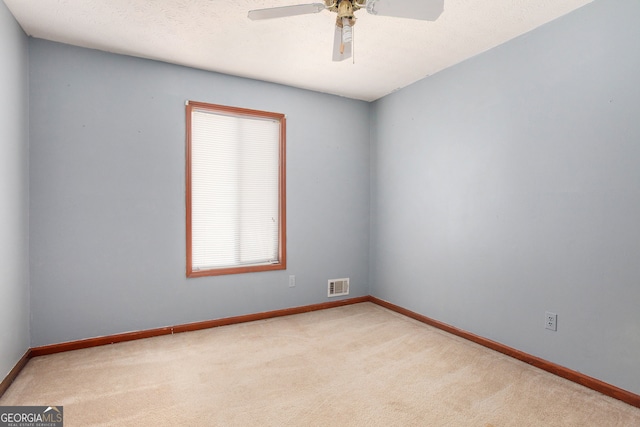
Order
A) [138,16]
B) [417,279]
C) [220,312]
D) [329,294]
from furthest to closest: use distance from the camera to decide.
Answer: [329,294] → [417,279] → [220,312] → [138,16]

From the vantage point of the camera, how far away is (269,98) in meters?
3.70

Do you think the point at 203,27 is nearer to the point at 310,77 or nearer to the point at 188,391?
the point at 310,77

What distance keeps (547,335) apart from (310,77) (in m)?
3.15

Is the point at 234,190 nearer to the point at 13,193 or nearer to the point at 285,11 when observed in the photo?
the point at 13,193

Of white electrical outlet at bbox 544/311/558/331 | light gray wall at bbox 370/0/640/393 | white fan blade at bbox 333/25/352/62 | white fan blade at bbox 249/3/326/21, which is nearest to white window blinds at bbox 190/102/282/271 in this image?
light gray wall at bbox 370/0/640/393

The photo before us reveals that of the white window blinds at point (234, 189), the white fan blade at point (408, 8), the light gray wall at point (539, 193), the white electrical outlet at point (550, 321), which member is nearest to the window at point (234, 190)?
the white window blinds at point (234, 189)

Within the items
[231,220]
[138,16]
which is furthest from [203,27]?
[231,220]

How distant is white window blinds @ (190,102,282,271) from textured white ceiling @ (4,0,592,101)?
57 cm

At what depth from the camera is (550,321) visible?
2.50 meters

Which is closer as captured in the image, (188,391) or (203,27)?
(188,391)

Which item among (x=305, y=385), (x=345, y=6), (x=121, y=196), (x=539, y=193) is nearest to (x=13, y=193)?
(x=121, y=196)

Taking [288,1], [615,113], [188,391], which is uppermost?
[288,1]

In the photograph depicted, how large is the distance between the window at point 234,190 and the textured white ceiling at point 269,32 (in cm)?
51

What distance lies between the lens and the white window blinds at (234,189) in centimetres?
338
